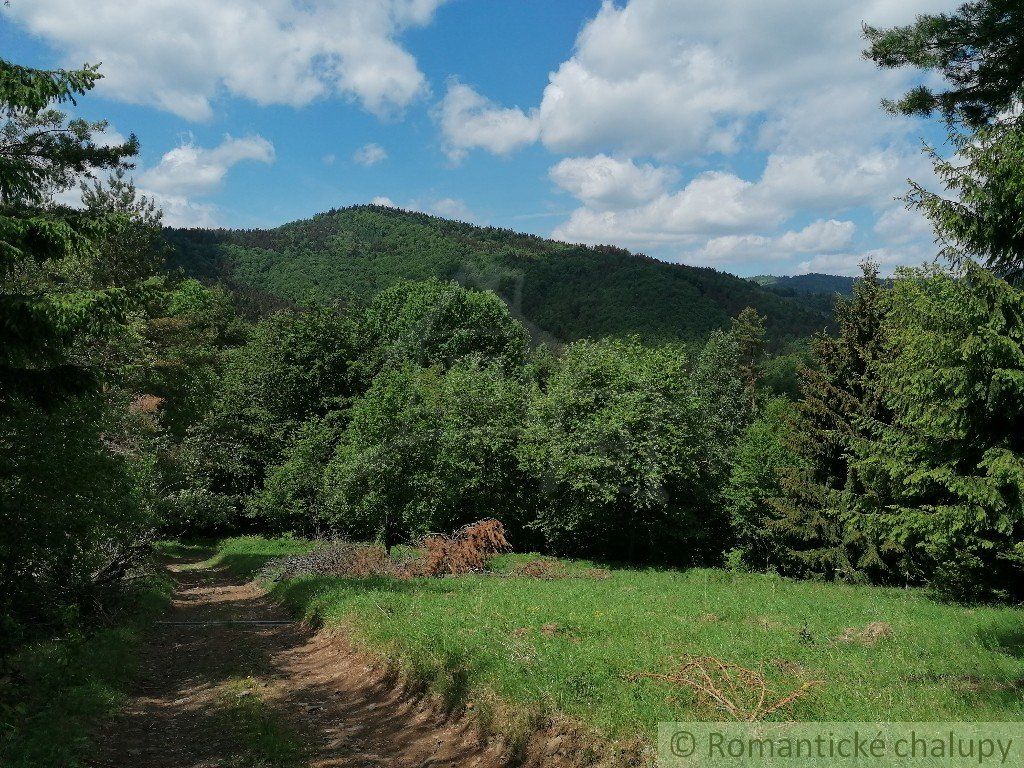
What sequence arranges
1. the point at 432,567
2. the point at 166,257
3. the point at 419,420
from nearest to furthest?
the point at 432,567, the point at 419,420, the point at 166,257

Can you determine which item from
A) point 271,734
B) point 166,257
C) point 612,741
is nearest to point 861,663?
point 612,741

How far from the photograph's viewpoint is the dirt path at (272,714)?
7.21 metres

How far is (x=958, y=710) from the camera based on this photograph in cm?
654

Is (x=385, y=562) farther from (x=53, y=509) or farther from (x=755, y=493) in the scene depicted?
(x=755, y=493)

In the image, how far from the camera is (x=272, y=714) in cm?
866

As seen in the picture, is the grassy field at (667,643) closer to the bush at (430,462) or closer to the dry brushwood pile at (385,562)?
the dry brushwood pile at (385,562)

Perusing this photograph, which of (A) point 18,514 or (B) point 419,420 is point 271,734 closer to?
(A) point 18,514

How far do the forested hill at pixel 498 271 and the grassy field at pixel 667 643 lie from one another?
165ft

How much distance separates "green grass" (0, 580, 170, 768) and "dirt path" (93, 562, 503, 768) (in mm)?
349

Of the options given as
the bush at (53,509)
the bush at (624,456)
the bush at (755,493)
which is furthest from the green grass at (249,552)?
the bush at (755,493)

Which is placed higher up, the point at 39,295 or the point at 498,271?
the point at 498,271

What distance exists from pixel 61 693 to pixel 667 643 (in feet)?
27.9

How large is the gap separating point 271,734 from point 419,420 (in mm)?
20533

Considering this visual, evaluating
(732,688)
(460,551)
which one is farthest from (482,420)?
(732,688)
